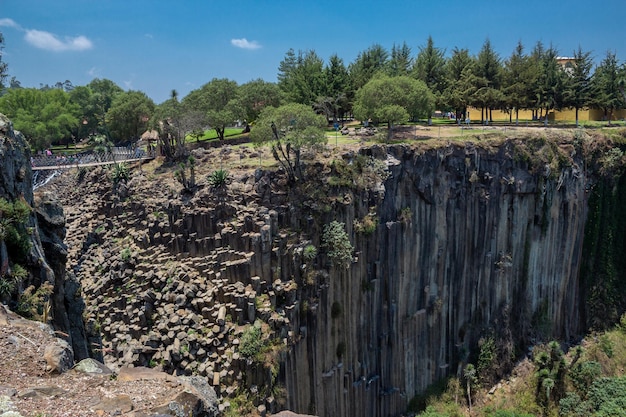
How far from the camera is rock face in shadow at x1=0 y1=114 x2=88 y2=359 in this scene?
12537 millimetres

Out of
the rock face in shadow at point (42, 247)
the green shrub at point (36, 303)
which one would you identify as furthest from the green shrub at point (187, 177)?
the green shrub at point (36, 303)

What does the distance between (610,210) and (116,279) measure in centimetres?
3475

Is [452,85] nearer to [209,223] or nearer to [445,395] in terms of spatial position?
[445,395]

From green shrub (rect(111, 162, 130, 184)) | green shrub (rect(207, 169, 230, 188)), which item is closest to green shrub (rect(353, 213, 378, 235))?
green shrub (rect(207, 169, 230, 188))

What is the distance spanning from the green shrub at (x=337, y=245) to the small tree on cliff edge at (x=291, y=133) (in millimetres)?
Answer: 3287

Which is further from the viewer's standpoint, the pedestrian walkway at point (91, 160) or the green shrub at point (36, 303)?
the pedestrian walkway at point (91, 160)

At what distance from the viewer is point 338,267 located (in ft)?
74.2

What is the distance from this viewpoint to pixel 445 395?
92.3ft

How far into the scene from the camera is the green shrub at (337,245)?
867 inches

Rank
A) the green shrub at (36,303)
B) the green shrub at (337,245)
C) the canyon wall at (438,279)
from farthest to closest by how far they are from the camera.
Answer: the canyon wall at (438,279)
the green shrub at (337,245)
the green shrub at (36,303)

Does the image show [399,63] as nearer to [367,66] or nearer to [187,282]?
[367,66]

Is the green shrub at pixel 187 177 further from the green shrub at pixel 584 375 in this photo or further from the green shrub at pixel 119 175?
the green shrub at pixel 584 375

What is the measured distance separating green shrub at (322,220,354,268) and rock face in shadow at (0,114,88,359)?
10821mm

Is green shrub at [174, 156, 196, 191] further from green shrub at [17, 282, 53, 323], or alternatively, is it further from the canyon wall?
green shrub at [17, 282, 53, 323]
